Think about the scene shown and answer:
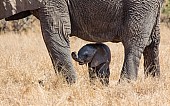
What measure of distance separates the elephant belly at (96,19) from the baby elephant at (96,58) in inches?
4.3

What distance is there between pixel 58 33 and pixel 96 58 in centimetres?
50

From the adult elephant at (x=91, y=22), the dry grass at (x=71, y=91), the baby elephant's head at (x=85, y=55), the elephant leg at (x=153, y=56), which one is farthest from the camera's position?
the elephant leg at (x=153, y=56)

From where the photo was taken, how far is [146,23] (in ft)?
17.6

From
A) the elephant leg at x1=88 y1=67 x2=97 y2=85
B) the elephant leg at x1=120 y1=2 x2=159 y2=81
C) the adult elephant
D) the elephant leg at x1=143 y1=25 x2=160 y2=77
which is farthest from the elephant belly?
the elephant leg at x1=143 y1=25 x2=160 y2=77

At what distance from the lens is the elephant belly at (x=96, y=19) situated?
5.27m

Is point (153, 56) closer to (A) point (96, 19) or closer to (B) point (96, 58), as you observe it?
(B) point (96, 58)

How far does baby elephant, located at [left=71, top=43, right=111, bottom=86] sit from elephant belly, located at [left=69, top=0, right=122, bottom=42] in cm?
11

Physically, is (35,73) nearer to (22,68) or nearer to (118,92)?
(22,68)

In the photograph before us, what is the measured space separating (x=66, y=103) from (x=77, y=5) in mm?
1329

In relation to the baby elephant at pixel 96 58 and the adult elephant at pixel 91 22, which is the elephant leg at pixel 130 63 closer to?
the adult elephant at pixel 91 22

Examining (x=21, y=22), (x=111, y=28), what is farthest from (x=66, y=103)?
(x=21, y=22)

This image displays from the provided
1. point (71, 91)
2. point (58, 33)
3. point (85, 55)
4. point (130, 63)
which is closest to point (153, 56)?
point (130, 63)

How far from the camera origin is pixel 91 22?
211 inches

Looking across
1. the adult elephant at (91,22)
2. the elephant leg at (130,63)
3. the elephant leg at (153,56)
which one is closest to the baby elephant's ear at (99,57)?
the adult elephant at (91,22)
